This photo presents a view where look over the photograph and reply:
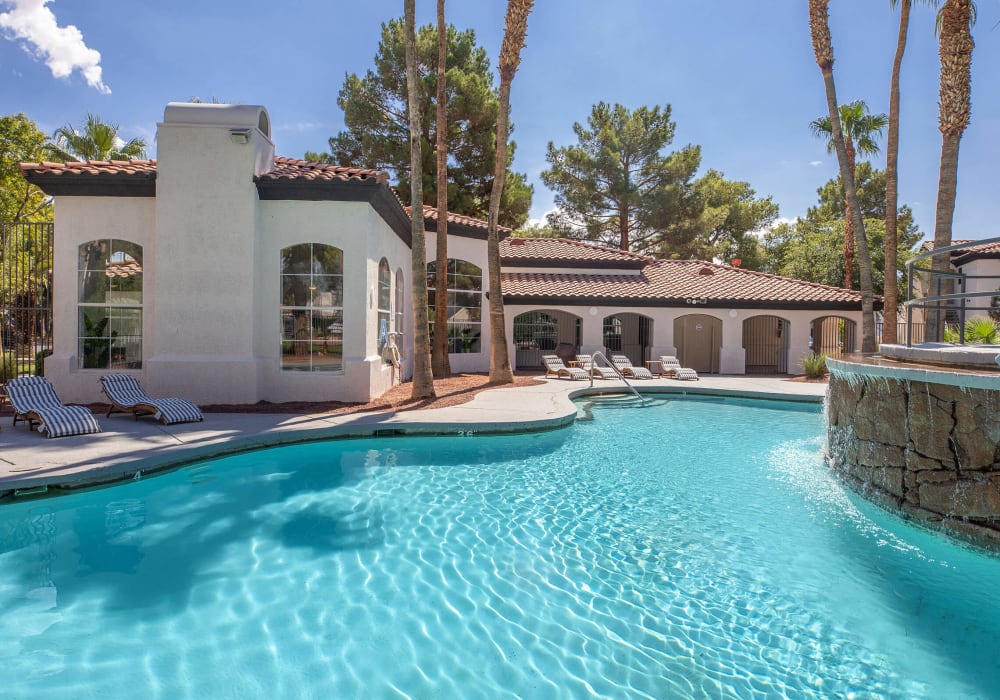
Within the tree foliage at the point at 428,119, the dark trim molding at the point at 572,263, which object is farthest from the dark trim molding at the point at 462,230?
the tree foliage at the point at 428,119

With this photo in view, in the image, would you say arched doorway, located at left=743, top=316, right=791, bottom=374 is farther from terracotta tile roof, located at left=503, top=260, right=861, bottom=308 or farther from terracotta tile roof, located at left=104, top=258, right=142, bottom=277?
terracotta tile roof, located at left=104, top=258, right=142, bottom=277

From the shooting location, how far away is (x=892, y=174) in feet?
61.4

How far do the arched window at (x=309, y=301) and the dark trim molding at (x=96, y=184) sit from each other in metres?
3.21

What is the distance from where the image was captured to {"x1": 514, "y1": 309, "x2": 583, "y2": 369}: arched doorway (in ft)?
78.8

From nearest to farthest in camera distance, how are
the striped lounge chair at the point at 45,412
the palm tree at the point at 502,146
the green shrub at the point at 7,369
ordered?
the striped lounge chair at the point at 45,412 → the green shrub at the point at 7,369 → the palm tree at the point at 502,146

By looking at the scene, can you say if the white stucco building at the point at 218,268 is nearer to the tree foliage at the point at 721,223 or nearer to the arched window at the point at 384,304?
the arched window at the point at 384,304

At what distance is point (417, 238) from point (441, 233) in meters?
4.64

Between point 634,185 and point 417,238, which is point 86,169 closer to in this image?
point 417,238

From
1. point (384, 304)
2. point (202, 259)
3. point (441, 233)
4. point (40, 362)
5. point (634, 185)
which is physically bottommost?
point (40, 362)

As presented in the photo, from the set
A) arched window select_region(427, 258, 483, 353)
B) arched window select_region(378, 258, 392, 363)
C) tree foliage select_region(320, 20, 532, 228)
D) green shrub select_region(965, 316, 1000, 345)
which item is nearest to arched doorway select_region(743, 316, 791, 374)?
green shrub select_region(965, 316, 1000, 345)

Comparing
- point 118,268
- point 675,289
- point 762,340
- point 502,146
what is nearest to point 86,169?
point 118,268

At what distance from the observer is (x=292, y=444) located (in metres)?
9.46

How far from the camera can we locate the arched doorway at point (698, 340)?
80.8 ft

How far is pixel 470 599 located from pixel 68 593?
3329 mm
